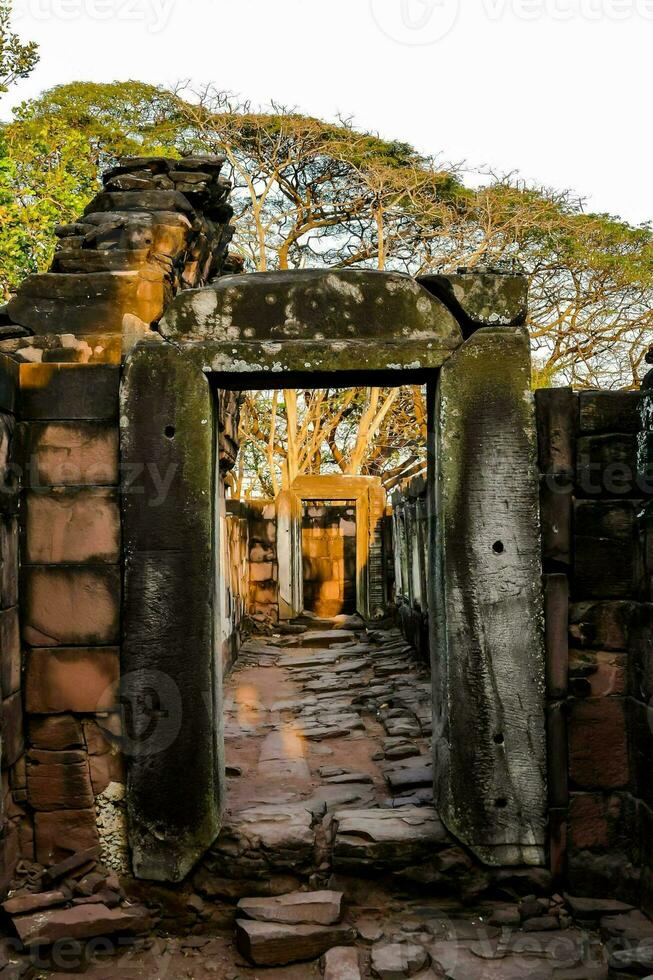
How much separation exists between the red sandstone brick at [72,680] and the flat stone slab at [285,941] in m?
1.19

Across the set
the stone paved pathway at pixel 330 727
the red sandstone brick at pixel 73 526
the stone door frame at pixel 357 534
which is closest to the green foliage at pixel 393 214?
the stone door frame at pixel 357 534

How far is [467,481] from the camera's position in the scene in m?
3.74

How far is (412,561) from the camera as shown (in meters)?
9.28

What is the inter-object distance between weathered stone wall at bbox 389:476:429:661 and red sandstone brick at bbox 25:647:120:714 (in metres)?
4.68

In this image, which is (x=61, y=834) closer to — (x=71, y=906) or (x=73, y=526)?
(x=71, y=906)

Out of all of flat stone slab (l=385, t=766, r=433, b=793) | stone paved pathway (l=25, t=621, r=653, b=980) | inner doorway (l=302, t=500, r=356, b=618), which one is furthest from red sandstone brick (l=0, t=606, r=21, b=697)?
inner doorway (l=302, t=500, r=356, b=618)

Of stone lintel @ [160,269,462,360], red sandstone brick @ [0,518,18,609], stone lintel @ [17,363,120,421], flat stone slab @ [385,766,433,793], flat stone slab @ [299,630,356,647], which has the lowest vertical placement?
flat stone slab @ [385,766,433,793]

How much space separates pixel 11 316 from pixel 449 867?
349 cm

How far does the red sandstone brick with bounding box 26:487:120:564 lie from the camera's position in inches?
148

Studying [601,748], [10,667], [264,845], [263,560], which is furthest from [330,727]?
[263,560]

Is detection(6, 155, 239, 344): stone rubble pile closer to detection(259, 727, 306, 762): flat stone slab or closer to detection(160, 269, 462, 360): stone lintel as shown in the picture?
detection(160, 269, 462, 360): stone lintel

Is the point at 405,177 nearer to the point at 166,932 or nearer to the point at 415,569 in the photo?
the point at 415,569

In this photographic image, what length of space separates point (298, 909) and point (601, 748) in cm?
158

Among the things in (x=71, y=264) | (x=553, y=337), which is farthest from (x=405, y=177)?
(x=71, y=264)
